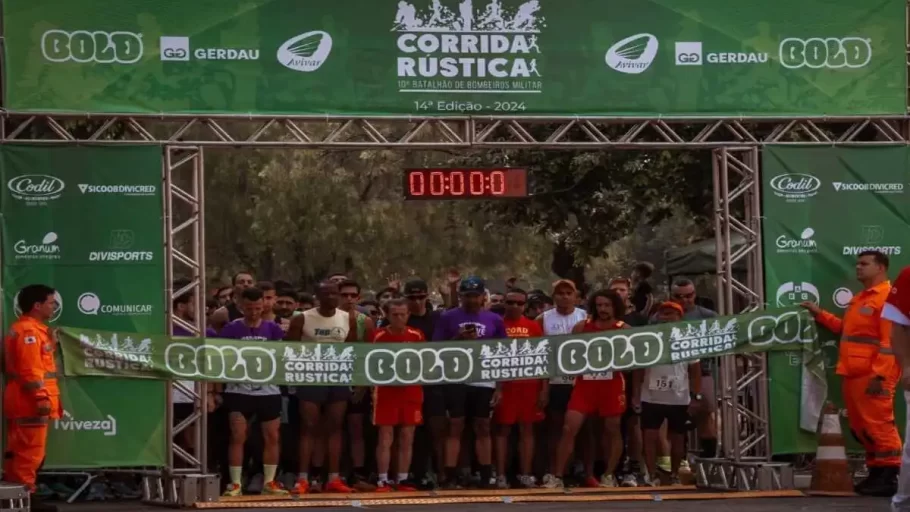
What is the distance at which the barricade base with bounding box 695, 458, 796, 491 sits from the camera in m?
16.0

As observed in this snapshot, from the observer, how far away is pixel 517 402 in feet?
55.2

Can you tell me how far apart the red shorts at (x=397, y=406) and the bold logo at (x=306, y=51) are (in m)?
3.21

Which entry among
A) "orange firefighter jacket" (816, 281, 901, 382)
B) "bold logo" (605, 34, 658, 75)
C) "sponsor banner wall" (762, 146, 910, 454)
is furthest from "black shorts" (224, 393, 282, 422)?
"orange firefighter jacket" (816, 281, 901, 382)

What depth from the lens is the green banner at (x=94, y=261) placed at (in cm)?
1495

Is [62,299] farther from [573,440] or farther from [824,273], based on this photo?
[824,273]

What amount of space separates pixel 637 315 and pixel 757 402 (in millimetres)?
1933

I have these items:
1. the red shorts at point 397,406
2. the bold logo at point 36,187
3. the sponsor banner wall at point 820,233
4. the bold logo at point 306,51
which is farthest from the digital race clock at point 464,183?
the bold logo at point 36,187

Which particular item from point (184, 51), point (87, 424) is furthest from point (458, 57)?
point (87, 424)

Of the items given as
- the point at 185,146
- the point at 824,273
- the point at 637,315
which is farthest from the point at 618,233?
the point at 185,146

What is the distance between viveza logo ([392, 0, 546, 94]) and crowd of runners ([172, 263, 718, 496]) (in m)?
2.21

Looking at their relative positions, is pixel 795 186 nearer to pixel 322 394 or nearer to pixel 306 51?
pixel 306 51

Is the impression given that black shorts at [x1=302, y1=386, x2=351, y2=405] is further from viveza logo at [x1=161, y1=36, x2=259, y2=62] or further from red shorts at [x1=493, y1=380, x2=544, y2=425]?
viveza logo at [x1=161, y1=36, x2=259, y2=62]

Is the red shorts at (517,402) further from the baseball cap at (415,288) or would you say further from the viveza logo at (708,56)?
the viveza logo at (708,56)

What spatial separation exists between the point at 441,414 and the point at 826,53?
5.19m
